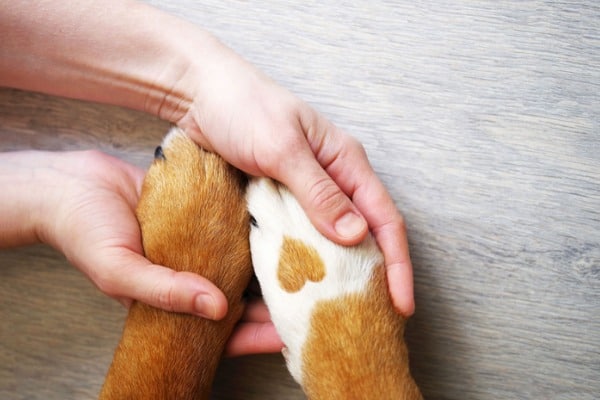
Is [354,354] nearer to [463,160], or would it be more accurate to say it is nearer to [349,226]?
[349,226]

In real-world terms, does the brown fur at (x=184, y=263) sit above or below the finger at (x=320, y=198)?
below

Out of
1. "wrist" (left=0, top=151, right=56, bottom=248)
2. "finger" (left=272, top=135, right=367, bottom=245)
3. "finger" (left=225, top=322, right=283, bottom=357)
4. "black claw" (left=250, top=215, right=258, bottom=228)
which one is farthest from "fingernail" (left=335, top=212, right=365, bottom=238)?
"wrist" (left=0, top=151, right=56, bottom=248)

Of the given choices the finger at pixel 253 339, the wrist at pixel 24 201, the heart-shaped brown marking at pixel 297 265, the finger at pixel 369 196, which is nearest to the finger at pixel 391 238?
the finger at pixel 369 196

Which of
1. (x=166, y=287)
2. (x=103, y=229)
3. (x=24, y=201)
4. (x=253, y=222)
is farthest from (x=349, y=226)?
(x=24, y=201)

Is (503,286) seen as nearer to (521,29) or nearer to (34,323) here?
(521,29)

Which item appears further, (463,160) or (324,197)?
(463,160)

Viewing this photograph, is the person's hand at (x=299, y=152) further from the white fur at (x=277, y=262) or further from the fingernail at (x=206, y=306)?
the fingernail at (x=206, y=306)

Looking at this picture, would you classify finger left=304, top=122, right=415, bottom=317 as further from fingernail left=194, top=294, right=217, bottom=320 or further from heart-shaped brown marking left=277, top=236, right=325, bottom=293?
fingernail left=194, top=294, right=217, bottom=320
